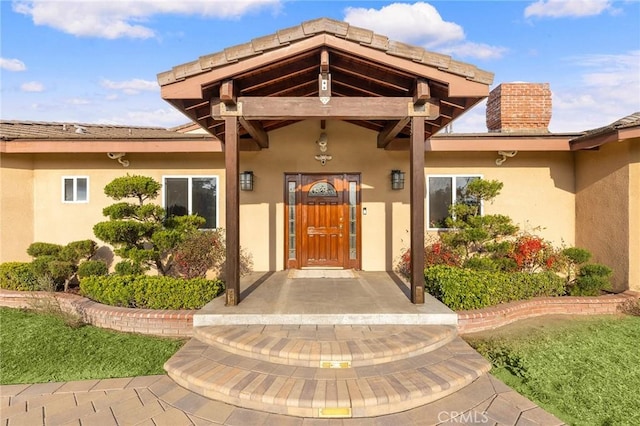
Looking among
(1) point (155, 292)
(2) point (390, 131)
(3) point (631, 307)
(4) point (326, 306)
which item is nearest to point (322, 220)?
(2) point (390, 131)

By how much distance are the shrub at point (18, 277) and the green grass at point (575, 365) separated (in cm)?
794

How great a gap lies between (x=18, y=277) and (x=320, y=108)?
6.68m

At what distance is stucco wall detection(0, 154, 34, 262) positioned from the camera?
22.8ft

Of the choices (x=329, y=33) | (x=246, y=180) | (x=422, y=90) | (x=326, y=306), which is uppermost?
(x=329, y=33)

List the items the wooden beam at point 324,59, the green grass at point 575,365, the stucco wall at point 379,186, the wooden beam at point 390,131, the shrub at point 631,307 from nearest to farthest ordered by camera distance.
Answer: the green grass at point 575,365 → the wooden beam at point 324,59 → the wooden beam at point 390,131 → the shrub at point 631,307 → the stucco wall at point 379,186

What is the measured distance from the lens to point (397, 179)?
23.8ft

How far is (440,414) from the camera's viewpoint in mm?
2818

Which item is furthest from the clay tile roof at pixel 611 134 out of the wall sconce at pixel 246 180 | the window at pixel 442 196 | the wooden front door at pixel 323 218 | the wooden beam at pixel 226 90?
the wall sconce at pixel 246 180

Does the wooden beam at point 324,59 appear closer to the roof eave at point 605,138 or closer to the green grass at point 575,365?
the green grass at point 575,365

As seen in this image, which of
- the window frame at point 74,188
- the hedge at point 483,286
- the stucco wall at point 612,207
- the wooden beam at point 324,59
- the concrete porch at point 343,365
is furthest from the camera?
the window frame at point 74,188

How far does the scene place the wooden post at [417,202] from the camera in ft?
15.3

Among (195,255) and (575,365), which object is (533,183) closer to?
(575,365)

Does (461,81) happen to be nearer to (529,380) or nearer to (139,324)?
(529,380)
